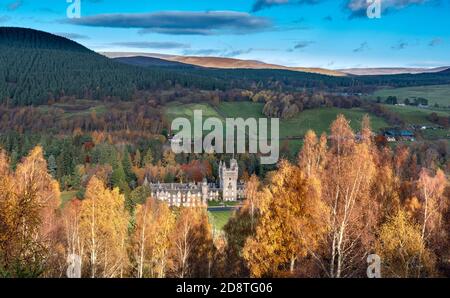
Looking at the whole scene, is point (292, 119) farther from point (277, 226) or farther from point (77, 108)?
point (277, 226)

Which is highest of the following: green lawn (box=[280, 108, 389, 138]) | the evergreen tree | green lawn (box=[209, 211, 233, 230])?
green lawn (box=[280, 108, 389, 138])

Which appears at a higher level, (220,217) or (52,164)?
(52,164)

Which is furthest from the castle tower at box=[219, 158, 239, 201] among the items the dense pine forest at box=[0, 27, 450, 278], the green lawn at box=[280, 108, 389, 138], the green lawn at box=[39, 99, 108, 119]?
the green lawn at box=[39, 99, 108, 119]

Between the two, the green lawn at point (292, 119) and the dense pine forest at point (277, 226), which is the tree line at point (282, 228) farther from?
the green lawn at point (292, 119)

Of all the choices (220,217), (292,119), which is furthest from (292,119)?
(220,217)

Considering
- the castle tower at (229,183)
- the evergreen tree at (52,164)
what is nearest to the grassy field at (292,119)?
the castle tower at (229,183)

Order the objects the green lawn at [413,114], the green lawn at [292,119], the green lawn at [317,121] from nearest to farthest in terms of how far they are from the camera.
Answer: the green lawn at [292,119] → the green lawn at [317,121] → the green lawn at [413,114]

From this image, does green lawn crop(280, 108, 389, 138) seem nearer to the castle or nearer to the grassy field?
the grassy field
